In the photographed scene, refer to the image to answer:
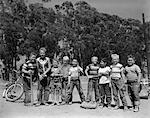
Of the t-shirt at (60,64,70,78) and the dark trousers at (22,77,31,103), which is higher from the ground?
the t-shirt at (60,64,70,78)

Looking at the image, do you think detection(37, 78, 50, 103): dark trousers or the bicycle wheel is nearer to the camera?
detection(37, 78, 50, 103): dark trousers

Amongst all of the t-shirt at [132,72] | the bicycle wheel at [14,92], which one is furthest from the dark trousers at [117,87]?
the bicycle wheel at [14,92]

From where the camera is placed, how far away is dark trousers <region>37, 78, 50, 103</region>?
6047 mm

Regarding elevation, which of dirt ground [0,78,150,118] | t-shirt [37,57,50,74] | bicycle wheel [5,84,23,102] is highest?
Result: t-shirt [37,57,50,74]

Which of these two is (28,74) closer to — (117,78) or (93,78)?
(93,78)

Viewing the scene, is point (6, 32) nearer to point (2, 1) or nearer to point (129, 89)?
point (2, 1)

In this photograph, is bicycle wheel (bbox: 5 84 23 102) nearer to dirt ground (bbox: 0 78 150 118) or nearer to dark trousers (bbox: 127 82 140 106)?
dirt ground (bbox: 0 78 150 118)

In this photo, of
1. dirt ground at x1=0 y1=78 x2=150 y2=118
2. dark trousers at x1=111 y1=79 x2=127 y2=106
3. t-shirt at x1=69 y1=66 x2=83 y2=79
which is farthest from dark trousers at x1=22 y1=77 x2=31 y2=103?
dark trousers at x1=111 y1=79 x2=127 y2=106

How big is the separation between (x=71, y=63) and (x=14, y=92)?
160 cm

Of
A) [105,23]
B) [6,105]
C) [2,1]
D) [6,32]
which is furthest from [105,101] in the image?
[105,23]

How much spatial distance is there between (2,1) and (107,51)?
9.06 m

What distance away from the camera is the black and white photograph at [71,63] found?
5.72 metres

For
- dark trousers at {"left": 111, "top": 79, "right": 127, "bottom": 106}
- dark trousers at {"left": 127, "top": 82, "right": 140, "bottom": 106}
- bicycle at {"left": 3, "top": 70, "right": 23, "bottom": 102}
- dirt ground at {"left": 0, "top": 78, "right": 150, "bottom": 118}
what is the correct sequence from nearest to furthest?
dirt ground at {"left": 0, "top": 78, "right": 150, "bottom": 118} → dark trousers at {"left": 127, "top": 82, "right": 140, "bottom": 106} → dark trousers at {"left": 111, "top": 79, "right": 127, "bottom": 106} → bicycle at {"left": 3, "top": 70, "right": 23, "bottom": 102}

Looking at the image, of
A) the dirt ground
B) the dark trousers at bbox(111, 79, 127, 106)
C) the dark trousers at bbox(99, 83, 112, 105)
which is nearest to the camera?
the dirt ground
